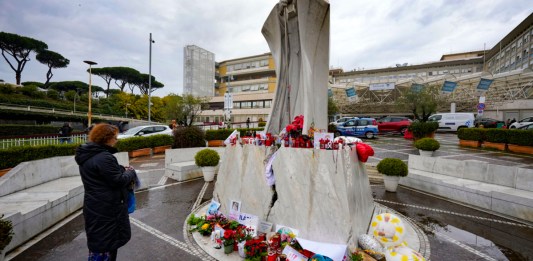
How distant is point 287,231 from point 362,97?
3963 cm

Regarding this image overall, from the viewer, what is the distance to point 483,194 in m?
6.96

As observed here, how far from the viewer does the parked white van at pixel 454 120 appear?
80.8 ft

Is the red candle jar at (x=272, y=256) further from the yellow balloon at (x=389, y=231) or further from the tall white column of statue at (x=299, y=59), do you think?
the tall white column of statue at (x=299, y=59)

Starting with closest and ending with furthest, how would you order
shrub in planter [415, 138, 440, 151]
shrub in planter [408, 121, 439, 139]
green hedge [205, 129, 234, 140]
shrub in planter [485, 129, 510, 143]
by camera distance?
shrub in planter [415, 138, 440, 151] → shrub in planter [485, 129, 510, 143] → shrub in planter [408, 121, 439, 139] → green hedge [205, 129, 234, 140]

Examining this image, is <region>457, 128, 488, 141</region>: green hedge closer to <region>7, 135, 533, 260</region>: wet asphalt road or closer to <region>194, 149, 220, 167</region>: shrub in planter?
<region>7, 135, 533, 260</region>: wet asphalt road

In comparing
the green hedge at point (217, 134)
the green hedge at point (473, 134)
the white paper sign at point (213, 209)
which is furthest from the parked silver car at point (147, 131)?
the green hedge at point (473, 134)

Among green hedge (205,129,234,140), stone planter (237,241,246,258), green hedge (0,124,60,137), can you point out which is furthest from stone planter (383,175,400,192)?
green hedge (0,124,60,137)

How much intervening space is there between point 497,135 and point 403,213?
14828mm

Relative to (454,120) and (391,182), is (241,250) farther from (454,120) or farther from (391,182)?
(454,120)

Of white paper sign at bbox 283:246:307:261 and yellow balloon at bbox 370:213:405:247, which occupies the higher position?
yellow balloon at bbox 370:213:405:247

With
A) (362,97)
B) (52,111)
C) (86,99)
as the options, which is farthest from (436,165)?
(86,99)

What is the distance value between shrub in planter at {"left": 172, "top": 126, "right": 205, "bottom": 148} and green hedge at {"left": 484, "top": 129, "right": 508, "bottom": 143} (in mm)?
18580

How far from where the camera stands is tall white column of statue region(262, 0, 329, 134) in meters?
6.57

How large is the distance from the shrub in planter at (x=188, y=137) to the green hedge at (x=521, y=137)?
1886 cm
